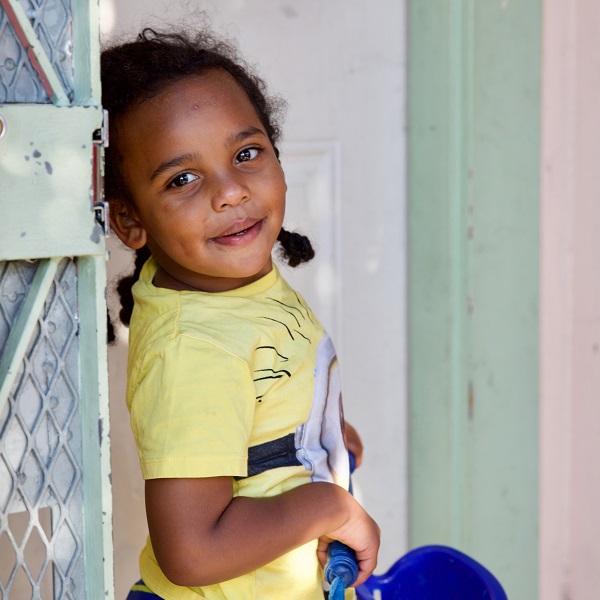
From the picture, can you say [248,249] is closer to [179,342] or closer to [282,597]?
[179,342]

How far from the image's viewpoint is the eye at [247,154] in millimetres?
1336

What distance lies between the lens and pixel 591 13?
2.26 metres

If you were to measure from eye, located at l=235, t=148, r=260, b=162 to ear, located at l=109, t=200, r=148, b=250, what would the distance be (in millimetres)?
174

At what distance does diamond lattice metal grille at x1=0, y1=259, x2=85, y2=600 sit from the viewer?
101 centimetres

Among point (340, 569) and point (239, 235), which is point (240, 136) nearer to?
point (239, 235)

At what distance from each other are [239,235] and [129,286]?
343 millimetres

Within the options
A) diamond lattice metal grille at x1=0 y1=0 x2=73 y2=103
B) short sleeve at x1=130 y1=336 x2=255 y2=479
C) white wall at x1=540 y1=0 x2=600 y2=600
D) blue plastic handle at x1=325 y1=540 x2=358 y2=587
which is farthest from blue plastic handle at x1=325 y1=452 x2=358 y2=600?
white wall at x1=540 y1=0 x2=600 y2=600

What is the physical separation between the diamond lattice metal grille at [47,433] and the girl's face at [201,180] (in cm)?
28

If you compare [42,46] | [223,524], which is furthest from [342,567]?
[42,46]

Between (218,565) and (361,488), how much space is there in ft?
3.80

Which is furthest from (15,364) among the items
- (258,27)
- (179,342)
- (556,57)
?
(556,57)

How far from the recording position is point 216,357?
1188 mm

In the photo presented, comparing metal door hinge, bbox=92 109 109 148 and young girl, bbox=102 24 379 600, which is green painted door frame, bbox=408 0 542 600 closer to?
young girl, bbox=102 24 379 600

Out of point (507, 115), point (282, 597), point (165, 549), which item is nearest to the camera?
point (165, 549)
